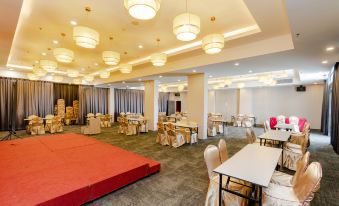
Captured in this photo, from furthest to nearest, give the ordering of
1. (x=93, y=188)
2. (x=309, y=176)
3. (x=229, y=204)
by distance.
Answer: (x=93, y=188) → (x=229, y=204) → (x=309, y=176)

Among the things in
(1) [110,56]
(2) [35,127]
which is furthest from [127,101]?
(1) [110,56]

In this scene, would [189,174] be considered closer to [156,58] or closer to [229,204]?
[229,204]

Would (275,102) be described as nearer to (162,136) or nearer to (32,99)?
(162,136)

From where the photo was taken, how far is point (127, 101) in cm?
1557

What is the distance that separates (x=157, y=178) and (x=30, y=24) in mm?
5296

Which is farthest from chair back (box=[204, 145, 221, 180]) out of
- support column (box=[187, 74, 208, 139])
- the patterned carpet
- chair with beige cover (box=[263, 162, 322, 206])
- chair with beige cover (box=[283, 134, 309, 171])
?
support column (box=[187, 74, 208, 139])

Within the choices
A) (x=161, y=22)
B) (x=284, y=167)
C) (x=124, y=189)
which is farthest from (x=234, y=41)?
(x=124, y=189)

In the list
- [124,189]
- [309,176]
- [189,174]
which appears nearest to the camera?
[309,176]

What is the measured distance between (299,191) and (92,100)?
45.6 feet

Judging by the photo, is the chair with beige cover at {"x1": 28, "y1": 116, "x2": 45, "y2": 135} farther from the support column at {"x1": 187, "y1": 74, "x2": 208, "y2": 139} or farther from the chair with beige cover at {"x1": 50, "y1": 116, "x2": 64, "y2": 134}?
the support column at {"x1": 187, "y1": 74, "x2": 208, "y2": 139}

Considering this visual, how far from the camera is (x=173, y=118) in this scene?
1127 centimetres

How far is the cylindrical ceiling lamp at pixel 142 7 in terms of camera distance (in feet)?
7.13

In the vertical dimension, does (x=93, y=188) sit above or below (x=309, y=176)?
below

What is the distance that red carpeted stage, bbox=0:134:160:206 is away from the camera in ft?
8.29
